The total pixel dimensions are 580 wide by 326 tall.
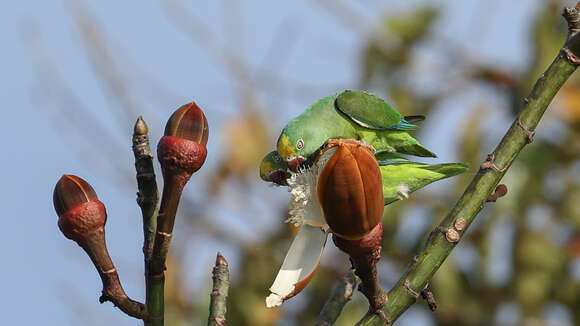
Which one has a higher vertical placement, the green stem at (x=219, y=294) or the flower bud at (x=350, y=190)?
the flower bud at (x=350, y=190)

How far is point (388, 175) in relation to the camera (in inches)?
69.3

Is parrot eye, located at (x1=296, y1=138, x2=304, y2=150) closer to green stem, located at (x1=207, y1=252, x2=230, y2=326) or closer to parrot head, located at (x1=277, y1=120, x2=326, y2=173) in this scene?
parrot head, located at (x1=277, y1=120, x2=326, y2=173)

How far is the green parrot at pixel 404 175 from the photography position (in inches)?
68.7

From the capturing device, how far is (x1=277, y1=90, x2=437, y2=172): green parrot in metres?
2.03

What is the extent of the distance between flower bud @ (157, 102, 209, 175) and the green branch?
503 millimetres

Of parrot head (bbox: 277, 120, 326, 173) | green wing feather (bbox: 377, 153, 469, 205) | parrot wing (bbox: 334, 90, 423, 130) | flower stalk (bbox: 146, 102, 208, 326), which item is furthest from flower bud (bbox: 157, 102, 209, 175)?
parrot wing (bbox: 334, 90, 423, 130)

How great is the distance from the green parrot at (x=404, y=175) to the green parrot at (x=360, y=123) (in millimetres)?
179

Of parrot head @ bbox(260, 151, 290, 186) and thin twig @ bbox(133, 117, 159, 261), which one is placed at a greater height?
parrot head @ bbox(260, 151, 290, 186)

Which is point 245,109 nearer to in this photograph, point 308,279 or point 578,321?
point 578,321

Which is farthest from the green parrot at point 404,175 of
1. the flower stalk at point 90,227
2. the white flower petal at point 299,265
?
the flower stalk at point 90,227

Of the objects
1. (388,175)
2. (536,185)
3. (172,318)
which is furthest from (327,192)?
(172,318)

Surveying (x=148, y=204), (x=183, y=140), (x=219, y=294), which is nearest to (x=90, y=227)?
(x=148, y=204)

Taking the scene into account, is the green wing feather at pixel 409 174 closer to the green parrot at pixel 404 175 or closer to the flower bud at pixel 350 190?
the green parrot at pixel 404 175

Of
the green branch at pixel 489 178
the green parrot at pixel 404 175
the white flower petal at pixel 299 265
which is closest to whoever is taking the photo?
the white flower petal at pixel 299 265
